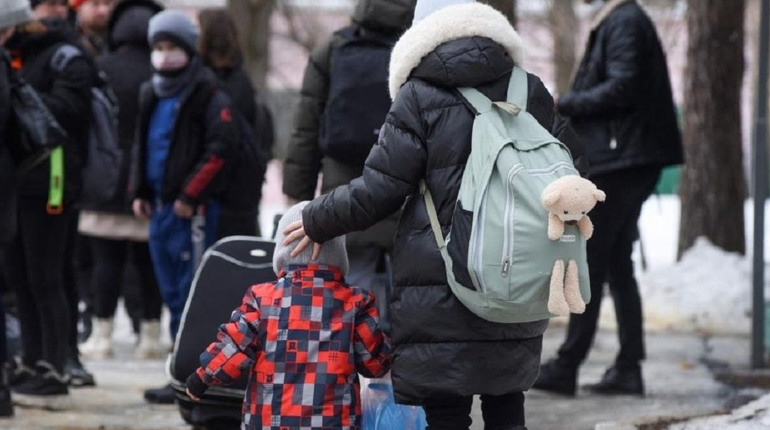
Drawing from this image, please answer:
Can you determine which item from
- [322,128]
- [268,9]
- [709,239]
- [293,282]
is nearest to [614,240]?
[322,128]

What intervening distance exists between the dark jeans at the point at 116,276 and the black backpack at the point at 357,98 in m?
2.77

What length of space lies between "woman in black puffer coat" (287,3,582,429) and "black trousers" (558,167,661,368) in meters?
2.47

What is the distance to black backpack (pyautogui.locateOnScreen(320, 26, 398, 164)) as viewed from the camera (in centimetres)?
616

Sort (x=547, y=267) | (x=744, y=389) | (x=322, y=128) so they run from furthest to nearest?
1. (x=744, y=389)
2. (x=322, y=128)
3. (x=547, y=267)

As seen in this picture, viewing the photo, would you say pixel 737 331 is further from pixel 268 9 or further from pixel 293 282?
pixel 268 9

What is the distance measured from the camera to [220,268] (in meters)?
5.94

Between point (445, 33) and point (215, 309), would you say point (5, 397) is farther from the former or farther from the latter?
point (445, 33)

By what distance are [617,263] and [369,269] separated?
162 centimetres

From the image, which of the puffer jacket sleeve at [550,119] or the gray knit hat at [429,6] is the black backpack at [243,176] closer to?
the gray knit hat at [429,6]

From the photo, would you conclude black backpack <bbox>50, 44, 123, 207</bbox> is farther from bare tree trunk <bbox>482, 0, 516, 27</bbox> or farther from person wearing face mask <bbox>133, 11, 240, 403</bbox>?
bare tree trunk <bbox>482, 0, 516, 27</bbox>

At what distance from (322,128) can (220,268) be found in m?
0.81

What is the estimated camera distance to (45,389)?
7.09m

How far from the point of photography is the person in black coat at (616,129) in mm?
7176

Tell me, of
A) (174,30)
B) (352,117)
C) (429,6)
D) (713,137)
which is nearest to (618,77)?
(352,117)
